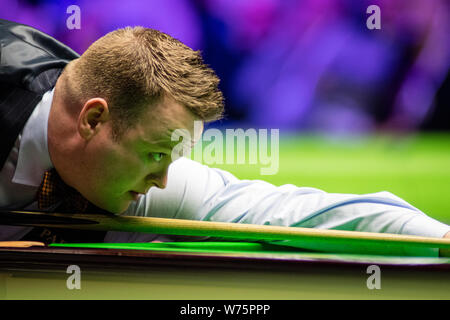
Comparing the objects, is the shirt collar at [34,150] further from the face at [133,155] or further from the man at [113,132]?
the face at [133,155]

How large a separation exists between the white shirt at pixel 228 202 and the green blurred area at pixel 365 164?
2.21m

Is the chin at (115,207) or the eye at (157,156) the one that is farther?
the chin at (115,207)

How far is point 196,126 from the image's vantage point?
1759 mm

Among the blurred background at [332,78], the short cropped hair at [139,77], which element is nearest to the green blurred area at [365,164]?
the blurred background at [332,78]

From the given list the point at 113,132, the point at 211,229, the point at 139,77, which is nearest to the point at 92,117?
the point at 113,132

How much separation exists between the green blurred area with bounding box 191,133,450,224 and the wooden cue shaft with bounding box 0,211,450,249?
2.47m

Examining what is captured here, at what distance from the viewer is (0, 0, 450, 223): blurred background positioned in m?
4.44

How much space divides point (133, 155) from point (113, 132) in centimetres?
9

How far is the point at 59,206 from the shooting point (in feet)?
6.12

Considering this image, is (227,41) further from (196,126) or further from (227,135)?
(196,126)

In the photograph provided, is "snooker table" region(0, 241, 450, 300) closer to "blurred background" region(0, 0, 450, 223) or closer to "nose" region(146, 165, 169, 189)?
"nose" region(146, 165, 169, 189)

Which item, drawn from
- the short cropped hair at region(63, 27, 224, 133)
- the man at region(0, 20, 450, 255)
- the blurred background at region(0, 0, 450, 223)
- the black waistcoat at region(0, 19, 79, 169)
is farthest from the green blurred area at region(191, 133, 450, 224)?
the short cropped hair at region(63, 27, 224, 133)

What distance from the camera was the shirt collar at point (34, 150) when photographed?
1.78m

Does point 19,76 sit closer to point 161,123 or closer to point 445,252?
point 161,123
